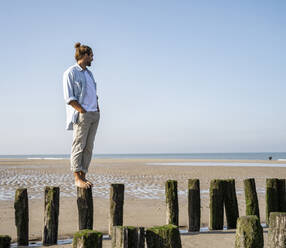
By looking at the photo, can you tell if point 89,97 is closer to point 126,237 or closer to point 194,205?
point 126,237

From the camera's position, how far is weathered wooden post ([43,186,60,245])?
218 inches

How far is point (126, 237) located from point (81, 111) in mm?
2338

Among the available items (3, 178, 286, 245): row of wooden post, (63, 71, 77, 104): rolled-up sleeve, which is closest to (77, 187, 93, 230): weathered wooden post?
(3, 178, 286, 245): row of wooden post

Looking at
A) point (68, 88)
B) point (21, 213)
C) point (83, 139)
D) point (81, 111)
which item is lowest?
point (21, 213)

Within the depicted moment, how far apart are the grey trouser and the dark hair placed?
92 centimetres

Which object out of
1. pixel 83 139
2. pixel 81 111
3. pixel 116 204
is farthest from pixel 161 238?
pixel 81 111

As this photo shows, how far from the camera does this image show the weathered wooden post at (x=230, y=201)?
6840mm

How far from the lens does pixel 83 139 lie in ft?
18.3

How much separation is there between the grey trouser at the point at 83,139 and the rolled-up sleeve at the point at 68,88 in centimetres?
28

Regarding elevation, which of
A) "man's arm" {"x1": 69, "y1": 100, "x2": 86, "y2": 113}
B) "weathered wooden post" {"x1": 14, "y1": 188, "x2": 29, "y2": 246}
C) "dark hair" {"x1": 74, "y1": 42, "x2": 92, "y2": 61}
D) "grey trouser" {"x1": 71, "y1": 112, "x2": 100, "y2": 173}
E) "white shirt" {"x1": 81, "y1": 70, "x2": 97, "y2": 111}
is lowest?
"weathered wooden post" {"x1": 14, "y1": 188, "x2": 29, "y2": 246}

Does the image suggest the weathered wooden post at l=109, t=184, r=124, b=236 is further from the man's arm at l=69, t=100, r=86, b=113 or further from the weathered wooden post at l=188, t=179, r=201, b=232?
the weathered wooden post at l=188, t=179, r=201, b=232

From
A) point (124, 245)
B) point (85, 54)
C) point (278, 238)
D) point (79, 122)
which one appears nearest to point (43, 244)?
point (79, 122)

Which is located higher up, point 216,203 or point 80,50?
point 80,50

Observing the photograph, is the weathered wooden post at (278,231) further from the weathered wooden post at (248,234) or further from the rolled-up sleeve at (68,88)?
the rolled-up sleeve at (68,88)
